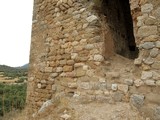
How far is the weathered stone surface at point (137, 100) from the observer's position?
12.4 feet

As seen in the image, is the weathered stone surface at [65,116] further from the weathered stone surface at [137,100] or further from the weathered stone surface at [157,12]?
the weathered stone surface at [157,12]

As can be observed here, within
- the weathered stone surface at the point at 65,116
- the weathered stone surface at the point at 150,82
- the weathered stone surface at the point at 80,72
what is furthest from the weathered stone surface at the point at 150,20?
the weathered stone surface at the point at 65,116

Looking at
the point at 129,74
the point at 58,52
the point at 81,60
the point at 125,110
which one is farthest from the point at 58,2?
the point at 125,110

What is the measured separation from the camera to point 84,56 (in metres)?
4.80

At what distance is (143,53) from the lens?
3855 mm

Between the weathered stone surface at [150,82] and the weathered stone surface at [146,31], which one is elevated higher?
the weathered stone surface at [146,31]

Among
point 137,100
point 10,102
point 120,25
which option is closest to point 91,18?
point 120,25

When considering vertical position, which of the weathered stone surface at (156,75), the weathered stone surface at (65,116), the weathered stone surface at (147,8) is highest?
the weathered stone surface at (147,8)

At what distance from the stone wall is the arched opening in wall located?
0.11 meters

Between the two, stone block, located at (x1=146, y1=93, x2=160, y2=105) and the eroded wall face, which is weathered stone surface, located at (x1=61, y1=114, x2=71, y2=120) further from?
stone block, located at (x1=146, y1=93, x2=160, y2=105)

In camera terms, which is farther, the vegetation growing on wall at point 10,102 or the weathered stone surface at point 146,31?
the vegetation growing on wall at point 10,102

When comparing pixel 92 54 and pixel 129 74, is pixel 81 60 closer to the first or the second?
pixel 92 54

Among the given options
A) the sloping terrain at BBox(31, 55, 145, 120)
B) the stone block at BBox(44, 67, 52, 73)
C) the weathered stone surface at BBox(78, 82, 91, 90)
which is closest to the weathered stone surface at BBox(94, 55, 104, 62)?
the sloping terrain at BBox(31, 55, 145, 120)

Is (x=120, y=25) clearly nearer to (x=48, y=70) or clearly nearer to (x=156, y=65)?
(x=48, y=70)
